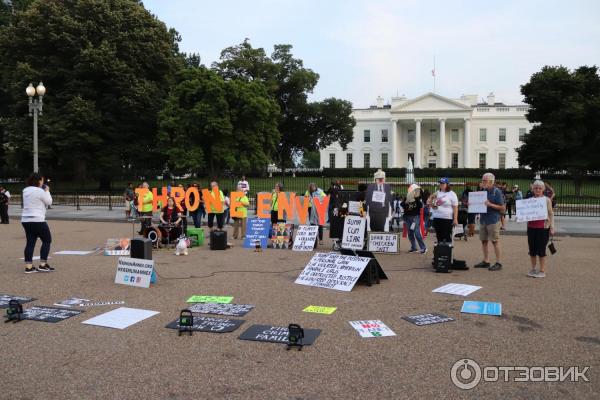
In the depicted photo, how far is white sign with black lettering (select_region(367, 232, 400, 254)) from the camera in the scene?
43.4 feet

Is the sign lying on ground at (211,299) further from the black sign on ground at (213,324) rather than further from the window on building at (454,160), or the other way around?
the window on building at (454,160)

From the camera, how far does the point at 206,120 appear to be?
43250 millimetres

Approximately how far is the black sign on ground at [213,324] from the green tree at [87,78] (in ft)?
119

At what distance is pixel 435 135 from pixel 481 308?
9398 cm

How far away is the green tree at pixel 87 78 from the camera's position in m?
39.4

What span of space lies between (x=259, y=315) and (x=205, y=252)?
661 centimetres

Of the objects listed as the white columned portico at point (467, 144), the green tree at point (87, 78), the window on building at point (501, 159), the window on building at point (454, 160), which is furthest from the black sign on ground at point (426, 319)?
the window on building at point (501, 159)

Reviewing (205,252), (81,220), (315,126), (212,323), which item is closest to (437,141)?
(315,126)

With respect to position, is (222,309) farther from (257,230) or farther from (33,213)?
(257,230)

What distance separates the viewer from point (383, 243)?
13.4 m

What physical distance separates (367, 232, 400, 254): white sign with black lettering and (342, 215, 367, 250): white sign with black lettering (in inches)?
70.4

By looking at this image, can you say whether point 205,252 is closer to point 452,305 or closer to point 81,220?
point 452,305

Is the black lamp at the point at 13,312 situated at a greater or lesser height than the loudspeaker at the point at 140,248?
lesser

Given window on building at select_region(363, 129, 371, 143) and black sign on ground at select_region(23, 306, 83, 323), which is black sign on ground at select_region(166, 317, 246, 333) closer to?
black sign on ground at select_region(23, 306, 83, 323)
